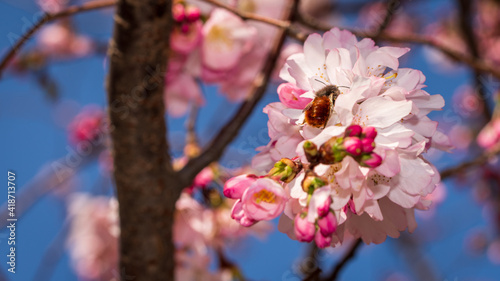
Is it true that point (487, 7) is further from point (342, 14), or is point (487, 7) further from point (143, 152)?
point (143, 152)

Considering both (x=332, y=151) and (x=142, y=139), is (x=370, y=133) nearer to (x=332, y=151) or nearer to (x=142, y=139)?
(x=332, y=151)

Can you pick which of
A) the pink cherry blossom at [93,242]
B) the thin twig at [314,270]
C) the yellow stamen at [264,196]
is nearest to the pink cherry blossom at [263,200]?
the yellow stamen at [264,196]

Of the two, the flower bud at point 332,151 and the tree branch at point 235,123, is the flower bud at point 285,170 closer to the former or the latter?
the flower bud at point 332,151

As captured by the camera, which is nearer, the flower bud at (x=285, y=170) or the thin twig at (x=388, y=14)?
the flower bud at (x=285, y=170)

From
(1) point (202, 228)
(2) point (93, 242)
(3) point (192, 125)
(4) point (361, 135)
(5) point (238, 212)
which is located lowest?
(2) point (93, 242)

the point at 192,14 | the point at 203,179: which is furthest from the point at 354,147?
the point at 203,179

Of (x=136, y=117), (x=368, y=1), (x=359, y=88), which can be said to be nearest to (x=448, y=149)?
(x=359, y=88)

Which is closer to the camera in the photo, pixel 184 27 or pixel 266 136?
pixel 266 136

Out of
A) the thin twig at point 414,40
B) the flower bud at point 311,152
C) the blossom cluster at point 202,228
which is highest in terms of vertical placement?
the thin twig at point 414,40
